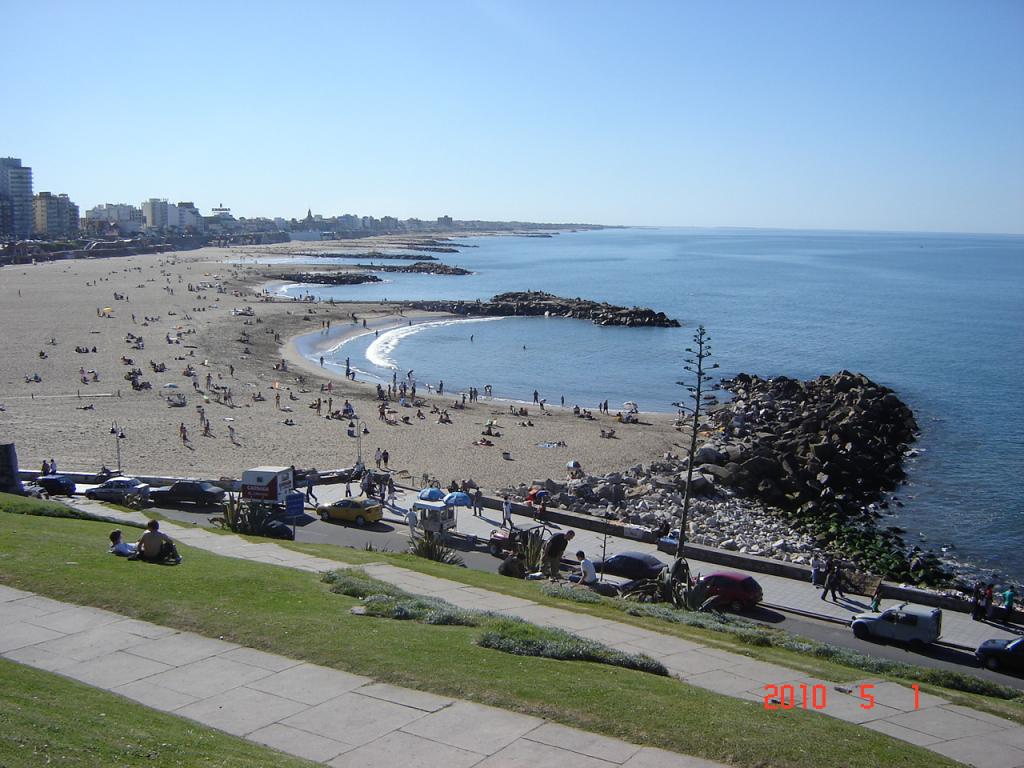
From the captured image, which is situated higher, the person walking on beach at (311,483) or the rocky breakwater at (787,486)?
the person walking on beach at (311,483)

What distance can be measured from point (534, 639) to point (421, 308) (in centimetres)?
7692

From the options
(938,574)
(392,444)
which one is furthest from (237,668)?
(392,444)

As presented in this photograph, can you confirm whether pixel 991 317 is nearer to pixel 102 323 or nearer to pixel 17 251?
pixel 102 323

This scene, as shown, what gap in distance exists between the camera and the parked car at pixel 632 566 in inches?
682

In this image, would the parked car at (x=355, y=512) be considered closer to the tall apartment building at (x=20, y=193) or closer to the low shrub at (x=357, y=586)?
the low shrub at (x=357, y=586)

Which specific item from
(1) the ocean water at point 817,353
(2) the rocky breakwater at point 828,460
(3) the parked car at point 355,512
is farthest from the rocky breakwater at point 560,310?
(3) the parked car at point 355,512

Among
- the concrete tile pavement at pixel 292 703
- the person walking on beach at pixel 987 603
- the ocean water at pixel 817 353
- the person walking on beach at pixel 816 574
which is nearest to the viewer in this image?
the concrete tile pavement at pixel 292 703

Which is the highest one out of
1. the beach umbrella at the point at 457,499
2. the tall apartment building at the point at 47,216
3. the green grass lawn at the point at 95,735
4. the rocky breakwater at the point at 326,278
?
the tall apartment building at the point at 47,216

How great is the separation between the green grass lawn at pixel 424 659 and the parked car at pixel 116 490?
774cm

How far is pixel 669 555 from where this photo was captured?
19.7 meters

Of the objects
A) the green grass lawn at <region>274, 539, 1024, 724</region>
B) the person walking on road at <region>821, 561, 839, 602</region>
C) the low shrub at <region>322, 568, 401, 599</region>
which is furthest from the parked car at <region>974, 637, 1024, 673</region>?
the low shrub at <region>322, 568, 401, 599</region>

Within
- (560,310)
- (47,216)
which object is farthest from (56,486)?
(47,216)

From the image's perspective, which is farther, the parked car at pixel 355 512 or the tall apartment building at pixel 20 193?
the tall apartment building at pixel 20 193

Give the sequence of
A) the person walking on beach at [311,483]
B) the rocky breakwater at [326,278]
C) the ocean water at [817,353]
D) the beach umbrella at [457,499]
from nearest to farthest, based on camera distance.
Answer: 1. the beach umbrella at [457,499]
2. the person walking on beach at [311,483]
3. the ocean water at [817,353]
4. the rocky breakwater at [326,278]
